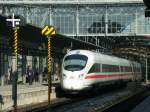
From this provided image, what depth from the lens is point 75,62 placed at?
33062 mm

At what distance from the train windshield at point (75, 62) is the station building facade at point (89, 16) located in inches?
1279

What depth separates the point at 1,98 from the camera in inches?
898

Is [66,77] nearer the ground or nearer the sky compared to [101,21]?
nearer the ground

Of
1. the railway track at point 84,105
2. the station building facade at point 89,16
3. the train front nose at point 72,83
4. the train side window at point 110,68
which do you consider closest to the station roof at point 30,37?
the train front nose at point 72,83

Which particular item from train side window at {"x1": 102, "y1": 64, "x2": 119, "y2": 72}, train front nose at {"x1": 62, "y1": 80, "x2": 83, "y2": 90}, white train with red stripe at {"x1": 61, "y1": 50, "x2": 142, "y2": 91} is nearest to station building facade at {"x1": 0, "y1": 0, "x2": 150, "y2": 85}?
train side window at {"x1": 102, "y1": 64, "x2": 119, "y2": 72}

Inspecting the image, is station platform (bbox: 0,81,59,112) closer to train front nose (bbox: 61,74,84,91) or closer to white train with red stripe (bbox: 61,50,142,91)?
train front nose (bbox: 61,74,84,91)

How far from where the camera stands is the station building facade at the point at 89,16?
66.6m

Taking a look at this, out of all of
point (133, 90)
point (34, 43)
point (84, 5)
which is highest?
point (84, 5)

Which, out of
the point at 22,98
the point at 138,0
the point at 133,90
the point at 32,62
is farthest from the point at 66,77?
the point at 138,0

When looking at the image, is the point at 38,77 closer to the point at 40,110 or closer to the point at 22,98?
the point at 22,98

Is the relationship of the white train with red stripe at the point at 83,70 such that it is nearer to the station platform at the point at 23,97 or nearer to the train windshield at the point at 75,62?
the train windshield at the point at 75,62

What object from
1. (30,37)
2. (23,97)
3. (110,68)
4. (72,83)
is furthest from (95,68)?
(23,97)

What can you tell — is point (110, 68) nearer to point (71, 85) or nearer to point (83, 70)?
point (83, 70)

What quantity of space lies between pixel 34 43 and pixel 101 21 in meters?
32.7
